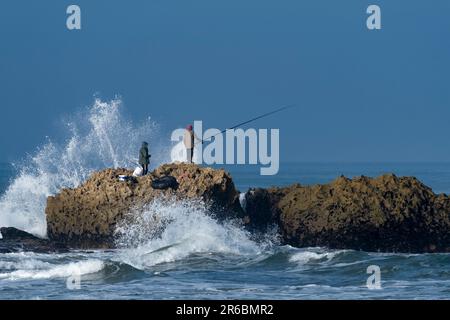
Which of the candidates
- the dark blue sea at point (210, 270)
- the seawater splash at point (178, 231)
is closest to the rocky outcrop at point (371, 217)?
the dark blue sea at point (210, 270)

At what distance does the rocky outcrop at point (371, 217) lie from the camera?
31.1 meters

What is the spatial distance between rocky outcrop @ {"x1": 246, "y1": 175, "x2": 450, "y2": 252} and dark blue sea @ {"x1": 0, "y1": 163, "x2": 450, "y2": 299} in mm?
688

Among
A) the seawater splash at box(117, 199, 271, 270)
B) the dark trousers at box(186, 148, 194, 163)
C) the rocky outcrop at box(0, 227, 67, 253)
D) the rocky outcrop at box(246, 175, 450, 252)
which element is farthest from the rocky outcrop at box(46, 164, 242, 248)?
the rocky outcrop at box(246, 175, 450, 252)

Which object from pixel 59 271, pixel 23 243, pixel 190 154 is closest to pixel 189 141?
pixel 190 154

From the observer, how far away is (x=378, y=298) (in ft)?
75.0

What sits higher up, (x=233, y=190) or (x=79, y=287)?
(x=233, y=190)

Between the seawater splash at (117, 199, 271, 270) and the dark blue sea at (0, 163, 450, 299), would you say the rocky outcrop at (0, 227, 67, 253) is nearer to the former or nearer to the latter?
the dark blue sea at (0, 163, 450, 299)

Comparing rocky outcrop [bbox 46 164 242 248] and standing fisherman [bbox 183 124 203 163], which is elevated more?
standing fisherman [bbox 183 124 203 163]

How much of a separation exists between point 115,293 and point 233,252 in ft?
25.0

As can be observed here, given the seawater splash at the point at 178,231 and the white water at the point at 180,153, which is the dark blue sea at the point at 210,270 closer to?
the seawater splash at the point at 178,231

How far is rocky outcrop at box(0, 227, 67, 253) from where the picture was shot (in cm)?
3166

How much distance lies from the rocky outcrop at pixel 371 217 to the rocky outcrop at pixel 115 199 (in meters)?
2.00
